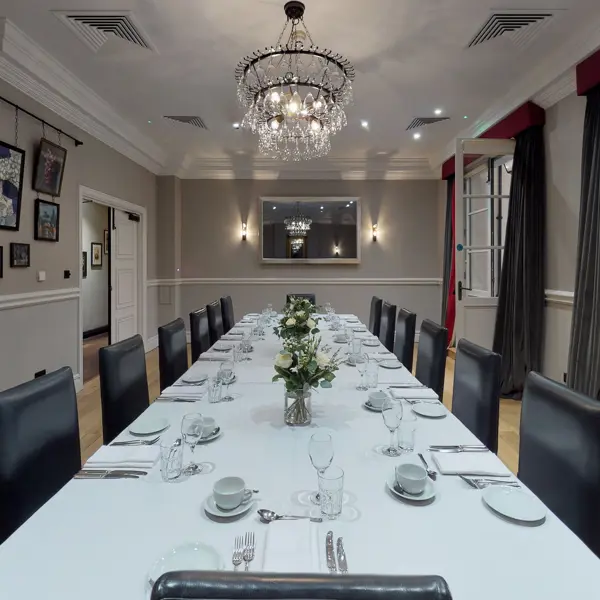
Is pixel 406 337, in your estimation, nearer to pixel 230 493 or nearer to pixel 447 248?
pixel 230 493

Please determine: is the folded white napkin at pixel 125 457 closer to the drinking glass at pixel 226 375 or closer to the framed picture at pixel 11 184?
the drinking glass at pixel 226 375

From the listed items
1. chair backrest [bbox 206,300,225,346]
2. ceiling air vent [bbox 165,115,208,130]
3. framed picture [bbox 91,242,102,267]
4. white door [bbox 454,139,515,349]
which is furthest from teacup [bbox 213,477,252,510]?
framed picture [bbox 91,242,102,267]

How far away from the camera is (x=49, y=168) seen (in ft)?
11.9

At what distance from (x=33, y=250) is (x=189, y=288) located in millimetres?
3196

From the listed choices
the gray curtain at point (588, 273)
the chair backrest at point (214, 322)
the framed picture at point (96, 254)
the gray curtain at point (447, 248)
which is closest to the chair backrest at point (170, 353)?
the chair backrest at point (214, 322)

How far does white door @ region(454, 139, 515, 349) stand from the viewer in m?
3.96

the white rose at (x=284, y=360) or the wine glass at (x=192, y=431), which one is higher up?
the white rose at (x=284, y=360)

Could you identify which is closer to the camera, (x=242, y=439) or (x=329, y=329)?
(x=242, y=439)

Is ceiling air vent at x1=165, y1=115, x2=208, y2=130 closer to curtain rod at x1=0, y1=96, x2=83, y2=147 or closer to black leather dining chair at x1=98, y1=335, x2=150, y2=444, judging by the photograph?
curtain rod at x1=0, y1=96, x2=83, y2=147

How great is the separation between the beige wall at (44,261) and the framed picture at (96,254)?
2.79 metres

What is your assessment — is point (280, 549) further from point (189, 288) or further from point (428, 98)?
point (189, 288)

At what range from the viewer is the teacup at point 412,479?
1020 millimetres

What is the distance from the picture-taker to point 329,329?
375cm

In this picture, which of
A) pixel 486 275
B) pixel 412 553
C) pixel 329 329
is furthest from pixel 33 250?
pixel 486 275
